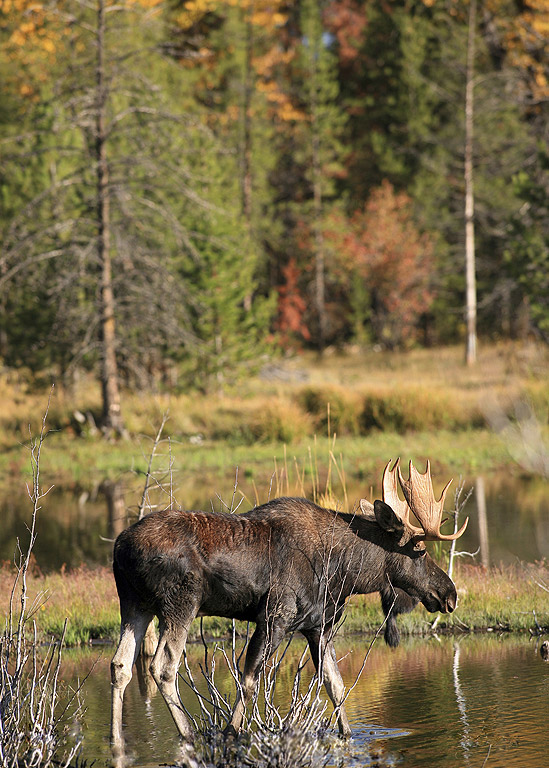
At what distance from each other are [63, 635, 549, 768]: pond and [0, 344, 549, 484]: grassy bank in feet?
37.9

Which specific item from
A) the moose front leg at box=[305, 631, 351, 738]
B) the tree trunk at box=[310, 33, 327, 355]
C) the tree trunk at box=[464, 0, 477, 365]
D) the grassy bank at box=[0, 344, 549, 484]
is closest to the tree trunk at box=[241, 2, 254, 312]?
the tree trunk at box=[310, 33, 327, 355]

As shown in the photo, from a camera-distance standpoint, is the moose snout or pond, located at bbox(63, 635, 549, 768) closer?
pond, located at bbox(63, 635, 549, 768)

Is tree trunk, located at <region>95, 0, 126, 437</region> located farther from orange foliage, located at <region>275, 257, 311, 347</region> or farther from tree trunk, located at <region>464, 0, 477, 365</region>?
orange foliage, located at <region>275, 257, 311, 347</region>

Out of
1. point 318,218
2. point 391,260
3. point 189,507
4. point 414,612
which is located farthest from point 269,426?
point 318,218

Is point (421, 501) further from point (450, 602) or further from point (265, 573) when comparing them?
point (265, 573)

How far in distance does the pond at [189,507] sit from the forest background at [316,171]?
9.74 meters

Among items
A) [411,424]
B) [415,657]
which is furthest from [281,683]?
[411,424]

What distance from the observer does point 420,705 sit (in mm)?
8156

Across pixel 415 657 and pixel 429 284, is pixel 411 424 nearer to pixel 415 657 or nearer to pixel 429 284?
pixel 415 657

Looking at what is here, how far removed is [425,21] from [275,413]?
29.1 meters

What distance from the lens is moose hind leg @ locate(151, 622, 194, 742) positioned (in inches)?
275

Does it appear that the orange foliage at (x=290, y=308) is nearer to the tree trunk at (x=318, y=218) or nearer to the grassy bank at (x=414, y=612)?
the tree trunk at (x=318, y=218)

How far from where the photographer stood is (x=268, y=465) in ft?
76.4

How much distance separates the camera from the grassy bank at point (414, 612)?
1049cm
